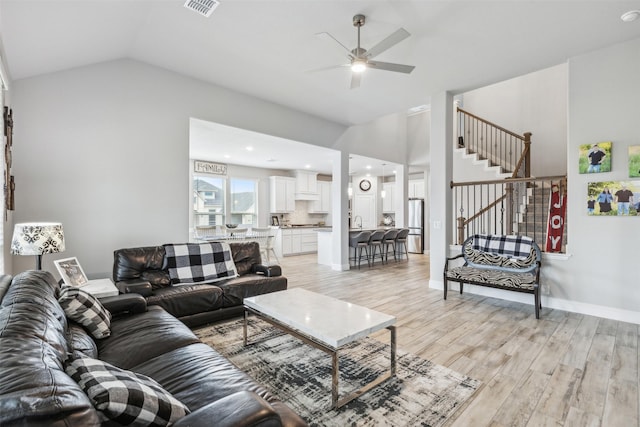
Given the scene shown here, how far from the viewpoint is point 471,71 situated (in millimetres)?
4133

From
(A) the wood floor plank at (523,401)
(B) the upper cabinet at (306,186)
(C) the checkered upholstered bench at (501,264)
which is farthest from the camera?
(B) the upper cabinet at (306,186)

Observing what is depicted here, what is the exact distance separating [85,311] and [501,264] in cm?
450

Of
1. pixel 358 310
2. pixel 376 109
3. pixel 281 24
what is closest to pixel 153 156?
pixel 281 24

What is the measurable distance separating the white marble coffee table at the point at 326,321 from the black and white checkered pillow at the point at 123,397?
109 cm

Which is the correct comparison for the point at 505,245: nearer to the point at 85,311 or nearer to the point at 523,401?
the point at 523,401

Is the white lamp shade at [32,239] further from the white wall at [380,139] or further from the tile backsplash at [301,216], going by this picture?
the tile backsplash at [301,216]

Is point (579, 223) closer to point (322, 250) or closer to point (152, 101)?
point (322, 250)

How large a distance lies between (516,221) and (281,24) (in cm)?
538

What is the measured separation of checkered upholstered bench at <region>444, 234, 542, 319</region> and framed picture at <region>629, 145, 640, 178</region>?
1.24 m

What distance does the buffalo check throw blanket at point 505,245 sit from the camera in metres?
4.12

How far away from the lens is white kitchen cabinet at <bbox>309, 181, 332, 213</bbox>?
10.3 m

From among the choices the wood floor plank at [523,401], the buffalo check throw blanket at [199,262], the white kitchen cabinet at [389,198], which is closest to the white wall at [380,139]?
the white kitchen cabinet at [389,198]

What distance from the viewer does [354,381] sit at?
2240 mm

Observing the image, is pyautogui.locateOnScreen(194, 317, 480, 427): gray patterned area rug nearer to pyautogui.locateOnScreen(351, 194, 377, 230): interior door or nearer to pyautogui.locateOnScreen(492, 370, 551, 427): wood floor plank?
pyautogui.locateOnScreen(492, 370, 551, 427): wood floor plank
